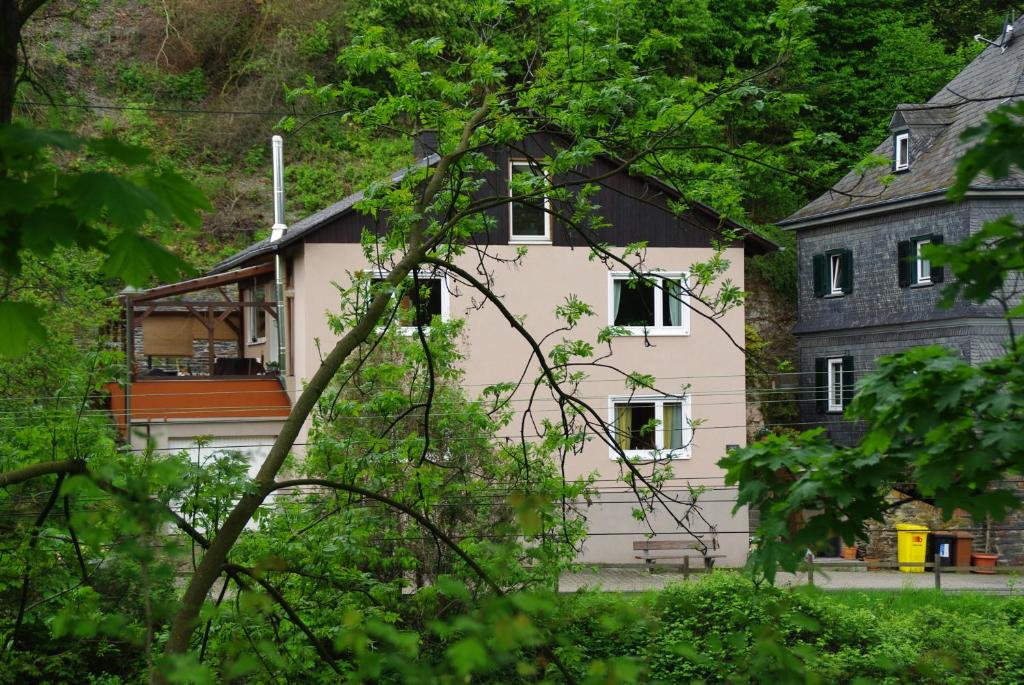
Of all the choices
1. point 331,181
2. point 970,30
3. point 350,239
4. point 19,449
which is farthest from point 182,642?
point 970,30

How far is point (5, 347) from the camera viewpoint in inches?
136

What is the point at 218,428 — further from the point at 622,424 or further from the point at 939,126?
the point at 939,126

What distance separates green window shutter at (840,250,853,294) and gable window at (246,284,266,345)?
581 inches

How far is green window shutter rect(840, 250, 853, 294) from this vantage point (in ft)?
105

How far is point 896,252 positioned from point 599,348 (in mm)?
9559

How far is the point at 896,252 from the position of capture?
1196 inches

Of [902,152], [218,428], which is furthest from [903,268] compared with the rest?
[218,428]

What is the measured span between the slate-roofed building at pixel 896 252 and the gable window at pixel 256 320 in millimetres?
12945

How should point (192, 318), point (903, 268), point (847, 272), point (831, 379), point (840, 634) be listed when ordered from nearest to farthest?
point (840, 634) → point (903, 268) → point (192, 318) → point (847, 272) → point (831, 379)

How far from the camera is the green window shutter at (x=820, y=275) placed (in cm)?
3297

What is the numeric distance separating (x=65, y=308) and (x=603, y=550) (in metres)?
11.4

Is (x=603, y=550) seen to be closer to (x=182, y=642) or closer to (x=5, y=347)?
(x=182, y=642)

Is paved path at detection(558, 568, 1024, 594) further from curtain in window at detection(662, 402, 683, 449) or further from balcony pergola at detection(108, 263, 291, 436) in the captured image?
balcony pergola at detection(108, 263, 291, 436)

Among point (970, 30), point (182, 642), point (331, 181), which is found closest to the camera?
point (182, 642)
